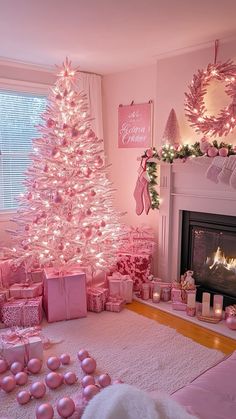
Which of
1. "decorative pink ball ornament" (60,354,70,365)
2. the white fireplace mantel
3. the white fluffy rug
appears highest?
the white fireplace mantel

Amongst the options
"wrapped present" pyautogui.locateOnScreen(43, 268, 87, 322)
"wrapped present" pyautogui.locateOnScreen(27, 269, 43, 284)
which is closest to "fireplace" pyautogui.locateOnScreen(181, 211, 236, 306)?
"wrapped present" pyautogui.locateOnScreen(43, 268, 87, 322)

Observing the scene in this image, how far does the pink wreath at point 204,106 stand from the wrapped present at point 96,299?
6.00 ft

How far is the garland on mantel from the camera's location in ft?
9.52

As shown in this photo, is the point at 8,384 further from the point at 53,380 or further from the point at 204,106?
the point at 204,106

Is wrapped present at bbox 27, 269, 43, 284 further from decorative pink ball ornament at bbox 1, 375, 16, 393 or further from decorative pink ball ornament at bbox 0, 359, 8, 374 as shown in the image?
decorative pink ball ornament at bbox 1, 375, 16, 393

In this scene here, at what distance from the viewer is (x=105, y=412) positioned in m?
0.94

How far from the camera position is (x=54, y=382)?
210 cm

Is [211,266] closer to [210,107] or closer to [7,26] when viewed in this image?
[210,107]

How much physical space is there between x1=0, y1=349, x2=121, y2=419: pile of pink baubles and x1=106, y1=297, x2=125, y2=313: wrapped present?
32.5 inches

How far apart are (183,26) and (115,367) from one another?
2.66 meters

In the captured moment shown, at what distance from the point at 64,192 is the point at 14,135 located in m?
1.20

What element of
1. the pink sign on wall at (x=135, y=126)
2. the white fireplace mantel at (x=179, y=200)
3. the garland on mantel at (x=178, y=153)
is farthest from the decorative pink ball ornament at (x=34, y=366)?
the pink sign on wall at (x=135, y=126)

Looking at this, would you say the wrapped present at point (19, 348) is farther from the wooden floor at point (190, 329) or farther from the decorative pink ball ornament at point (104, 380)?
the wooden floor at point (190, 329)

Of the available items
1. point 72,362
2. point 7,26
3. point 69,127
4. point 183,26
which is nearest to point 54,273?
point 72,362
